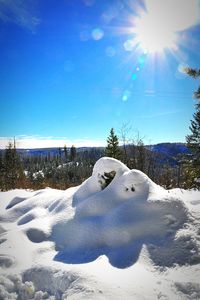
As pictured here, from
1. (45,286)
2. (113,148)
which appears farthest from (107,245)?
(113,148)

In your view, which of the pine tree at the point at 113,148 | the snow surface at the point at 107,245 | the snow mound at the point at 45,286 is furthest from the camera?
the pine tree at the point at 113,148

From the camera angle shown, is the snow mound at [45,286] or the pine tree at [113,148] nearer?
the snow mound at [45,286]

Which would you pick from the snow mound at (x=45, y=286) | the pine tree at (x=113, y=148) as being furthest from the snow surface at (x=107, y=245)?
the pine tree at (x=113, y=148)

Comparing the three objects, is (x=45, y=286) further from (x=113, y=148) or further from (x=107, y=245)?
(x=113, y=148)

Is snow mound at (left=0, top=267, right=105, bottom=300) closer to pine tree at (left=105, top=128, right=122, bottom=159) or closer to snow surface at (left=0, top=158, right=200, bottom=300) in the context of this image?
snow surface at (left=0, top=158, right=200, bottom=300)

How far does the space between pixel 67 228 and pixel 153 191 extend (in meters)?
2.33

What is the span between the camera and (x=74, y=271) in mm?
4281

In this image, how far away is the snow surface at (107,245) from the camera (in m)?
3.99

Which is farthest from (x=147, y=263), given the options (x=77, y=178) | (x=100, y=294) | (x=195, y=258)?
(x=77, y=178)

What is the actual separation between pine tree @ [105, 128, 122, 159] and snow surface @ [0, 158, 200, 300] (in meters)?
19.8

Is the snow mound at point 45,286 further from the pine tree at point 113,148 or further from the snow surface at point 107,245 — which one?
the pine tree at point 113,148

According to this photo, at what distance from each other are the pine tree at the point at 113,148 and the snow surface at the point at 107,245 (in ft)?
65.0

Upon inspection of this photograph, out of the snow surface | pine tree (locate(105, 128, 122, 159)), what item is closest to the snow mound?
the snow surface

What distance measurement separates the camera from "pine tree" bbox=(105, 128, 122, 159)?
90.4ft
